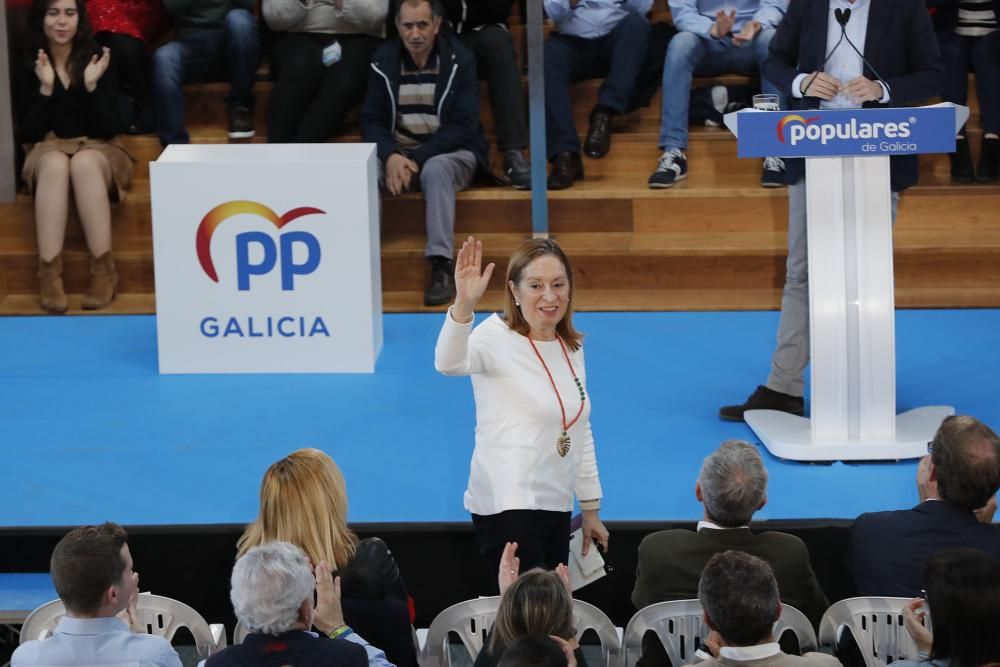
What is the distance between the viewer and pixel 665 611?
120 inches

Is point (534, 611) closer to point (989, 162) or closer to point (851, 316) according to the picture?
point (851, 316)

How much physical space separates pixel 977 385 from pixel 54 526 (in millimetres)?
3214

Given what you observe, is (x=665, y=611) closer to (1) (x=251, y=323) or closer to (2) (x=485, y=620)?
(2) (x=485, y=620)

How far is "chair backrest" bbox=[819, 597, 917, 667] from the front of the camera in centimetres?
308

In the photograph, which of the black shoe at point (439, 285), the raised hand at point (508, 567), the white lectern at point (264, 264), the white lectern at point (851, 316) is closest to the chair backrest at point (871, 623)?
the raised hand at point (508, 567)

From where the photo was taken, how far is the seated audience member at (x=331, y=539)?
3143 mm

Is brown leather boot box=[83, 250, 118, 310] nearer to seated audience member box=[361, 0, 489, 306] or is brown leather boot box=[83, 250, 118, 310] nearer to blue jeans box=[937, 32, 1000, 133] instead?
seated audience member box=[361, 0, 489, 306]

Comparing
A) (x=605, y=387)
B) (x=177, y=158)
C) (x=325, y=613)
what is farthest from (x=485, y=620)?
(x=177, y=158)

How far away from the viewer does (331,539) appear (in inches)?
124

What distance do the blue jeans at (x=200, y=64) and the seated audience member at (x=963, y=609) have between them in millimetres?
5359

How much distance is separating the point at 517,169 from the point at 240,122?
57.9 inches

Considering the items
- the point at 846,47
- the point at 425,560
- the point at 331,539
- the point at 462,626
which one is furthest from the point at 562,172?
the point at 462,626

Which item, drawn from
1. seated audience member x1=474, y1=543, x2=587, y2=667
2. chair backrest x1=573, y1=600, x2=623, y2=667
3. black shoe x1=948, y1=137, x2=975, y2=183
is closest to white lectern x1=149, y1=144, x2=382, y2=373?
chair backrest x1=573, y1=600, x2=623, y2=667

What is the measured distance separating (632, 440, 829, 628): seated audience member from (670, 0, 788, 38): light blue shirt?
4477 millimetres
